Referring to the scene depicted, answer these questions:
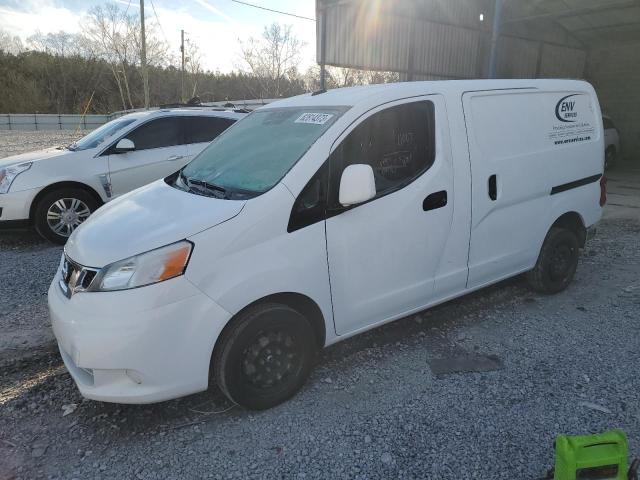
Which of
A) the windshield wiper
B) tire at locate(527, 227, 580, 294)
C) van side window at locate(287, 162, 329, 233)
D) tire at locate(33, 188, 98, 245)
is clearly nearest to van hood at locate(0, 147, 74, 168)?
tire at locate(33, 188, 98, 245)

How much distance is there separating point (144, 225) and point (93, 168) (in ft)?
13.1

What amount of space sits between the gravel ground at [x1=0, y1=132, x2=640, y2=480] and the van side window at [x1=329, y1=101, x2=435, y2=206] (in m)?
1.28

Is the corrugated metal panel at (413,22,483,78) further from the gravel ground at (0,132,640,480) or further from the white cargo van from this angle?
the gravel ground at (0,132,640,480)

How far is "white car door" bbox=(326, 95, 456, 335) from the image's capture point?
2.95 meters

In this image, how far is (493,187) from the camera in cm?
365

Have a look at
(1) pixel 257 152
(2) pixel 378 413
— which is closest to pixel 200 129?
(1) pixel 257 152

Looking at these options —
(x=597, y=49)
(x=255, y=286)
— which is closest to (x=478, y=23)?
(x=597, y=49)

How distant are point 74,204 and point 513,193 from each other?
16.9ft

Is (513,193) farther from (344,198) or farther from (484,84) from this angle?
(344,198)

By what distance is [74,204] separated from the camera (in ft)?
20.2

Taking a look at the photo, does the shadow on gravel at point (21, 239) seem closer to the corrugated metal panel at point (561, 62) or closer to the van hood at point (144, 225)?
the van hood at point (144, 225)

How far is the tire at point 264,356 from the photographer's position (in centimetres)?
264

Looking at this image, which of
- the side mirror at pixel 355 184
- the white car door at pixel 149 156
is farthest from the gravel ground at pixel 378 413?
the white car door at pixel 149 156

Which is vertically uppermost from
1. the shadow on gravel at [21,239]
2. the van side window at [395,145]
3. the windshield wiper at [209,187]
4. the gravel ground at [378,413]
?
the van side window at [395,145]
